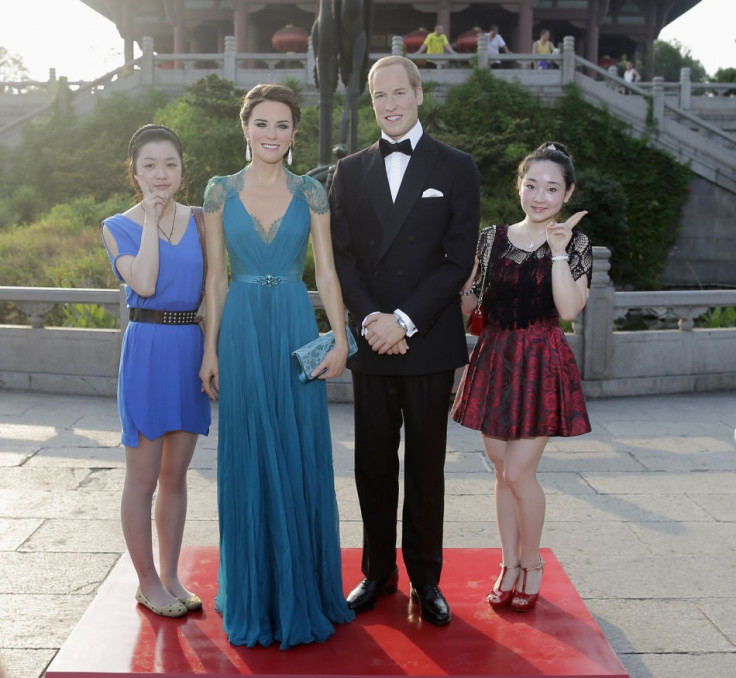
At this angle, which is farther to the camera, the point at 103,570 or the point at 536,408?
the point at 103,570

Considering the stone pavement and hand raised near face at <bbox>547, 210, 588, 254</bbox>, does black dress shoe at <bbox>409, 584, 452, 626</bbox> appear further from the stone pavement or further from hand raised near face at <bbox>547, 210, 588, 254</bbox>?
hand raised near face at <bbox>547, 210, 588, 254</bbox>

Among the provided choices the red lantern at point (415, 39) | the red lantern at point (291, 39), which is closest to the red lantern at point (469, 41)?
the red lantern at point (415, 39)

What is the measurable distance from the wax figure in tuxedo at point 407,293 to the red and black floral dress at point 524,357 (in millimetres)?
153

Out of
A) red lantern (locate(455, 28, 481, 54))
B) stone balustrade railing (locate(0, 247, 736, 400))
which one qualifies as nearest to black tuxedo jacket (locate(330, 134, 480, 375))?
stone balustrade railing (locate(0, 247, 736, 400))

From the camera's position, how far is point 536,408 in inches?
131

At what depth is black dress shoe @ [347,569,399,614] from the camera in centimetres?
338

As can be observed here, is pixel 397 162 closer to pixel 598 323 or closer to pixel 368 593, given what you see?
pixel 368 593

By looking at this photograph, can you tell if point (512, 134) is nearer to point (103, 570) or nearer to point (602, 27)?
point (602, 27)

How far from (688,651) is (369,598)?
1.17 metres

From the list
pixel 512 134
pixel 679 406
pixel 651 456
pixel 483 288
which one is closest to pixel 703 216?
pixel 512 134

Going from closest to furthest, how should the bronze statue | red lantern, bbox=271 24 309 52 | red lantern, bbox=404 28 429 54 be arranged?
the bronze statue, red lantern, bbox=404 28 429 54, red lantern, bbox=271 24 309 52

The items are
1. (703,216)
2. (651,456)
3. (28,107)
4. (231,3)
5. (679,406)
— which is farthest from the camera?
(231,3)

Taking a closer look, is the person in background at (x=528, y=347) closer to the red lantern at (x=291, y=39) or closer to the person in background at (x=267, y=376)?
the person in background at (x=267, y=376)

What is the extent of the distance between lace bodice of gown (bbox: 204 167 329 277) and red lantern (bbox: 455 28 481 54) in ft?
65.0
